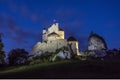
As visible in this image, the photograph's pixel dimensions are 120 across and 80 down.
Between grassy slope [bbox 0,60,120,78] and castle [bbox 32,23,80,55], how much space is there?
559 millimetres

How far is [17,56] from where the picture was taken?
8.36 meters

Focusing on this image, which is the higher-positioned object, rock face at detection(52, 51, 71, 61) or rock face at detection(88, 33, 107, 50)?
rock face at detection(88, 33, 107, 50)

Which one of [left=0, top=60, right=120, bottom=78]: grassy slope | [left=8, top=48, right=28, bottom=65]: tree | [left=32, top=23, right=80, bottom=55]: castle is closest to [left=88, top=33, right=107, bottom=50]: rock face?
[left=32, top=23, right=80, bottom=55]: castle

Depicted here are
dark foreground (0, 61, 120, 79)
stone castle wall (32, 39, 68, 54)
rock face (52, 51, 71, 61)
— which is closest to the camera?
dark foreground (0, 61, 120, 79)

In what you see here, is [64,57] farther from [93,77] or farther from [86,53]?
[93,77]

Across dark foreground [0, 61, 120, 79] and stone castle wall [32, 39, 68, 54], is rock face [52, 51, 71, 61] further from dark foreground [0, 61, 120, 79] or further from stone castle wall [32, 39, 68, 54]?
dark foreground [0, 61, 120, 79]

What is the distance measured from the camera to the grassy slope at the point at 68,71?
699 cm

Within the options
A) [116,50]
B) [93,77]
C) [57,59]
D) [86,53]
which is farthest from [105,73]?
[57,59]

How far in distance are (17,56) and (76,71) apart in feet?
5.65

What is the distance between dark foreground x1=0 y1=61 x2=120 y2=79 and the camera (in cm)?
695

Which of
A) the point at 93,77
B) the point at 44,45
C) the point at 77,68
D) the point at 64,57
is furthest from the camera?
the point at 64,57

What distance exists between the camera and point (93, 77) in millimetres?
6793

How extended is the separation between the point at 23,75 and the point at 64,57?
9.07 feet

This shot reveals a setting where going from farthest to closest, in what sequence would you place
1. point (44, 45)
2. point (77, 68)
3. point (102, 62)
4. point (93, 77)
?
point (44, 45) < point (102, 62) < point (77, 68) < point (93, 77)
